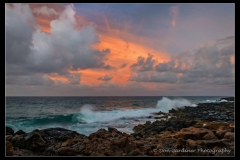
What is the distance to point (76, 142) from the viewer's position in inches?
368

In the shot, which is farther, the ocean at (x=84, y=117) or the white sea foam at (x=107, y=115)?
the white sea foam at (x=107, y=115)

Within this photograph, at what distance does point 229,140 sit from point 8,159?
26.0 feet

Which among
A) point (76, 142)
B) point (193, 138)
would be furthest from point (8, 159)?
point (193, 138)

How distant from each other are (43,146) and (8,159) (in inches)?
124

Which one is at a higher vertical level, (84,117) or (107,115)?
(84,117)

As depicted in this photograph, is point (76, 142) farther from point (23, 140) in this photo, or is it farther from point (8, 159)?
point (8, 159)

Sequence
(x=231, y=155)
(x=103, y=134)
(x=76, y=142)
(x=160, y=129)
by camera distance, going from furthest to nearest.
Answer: (x=160, y=129) < (x=103, y=134) < (x=76, y=142) < (x=231, y=155)

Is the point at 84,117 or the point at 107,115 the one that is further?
the point at 107,115

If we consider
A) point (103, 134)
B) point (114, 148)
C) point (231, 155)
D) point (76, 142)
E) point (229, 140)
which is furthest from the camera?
point (103, 134)

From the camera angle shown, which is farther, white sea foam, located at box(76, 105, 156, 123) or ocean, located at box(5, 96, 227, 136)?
white sea foam, located at box(76, 105, 156, 123)
